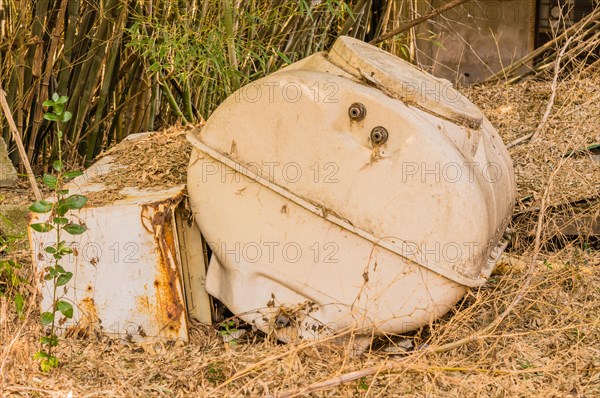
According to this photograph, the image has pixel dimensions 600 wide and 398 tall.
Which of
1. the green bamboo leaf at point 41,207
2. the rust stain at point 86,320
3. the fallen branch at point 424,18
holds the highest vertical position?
the fallen branch at point 424,18

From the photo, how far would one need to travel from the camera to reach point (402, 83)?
304 cm

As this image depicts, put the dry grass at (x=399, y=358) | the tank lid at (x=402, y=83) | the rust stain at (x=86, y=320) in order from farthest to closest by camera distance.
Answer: the rust stain at (x=86, y=320) < the tank lid at (x=402, y=83) < the dry grass at (x=399, y=358)

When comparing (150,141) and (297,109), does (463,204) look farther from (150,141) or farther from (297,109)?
(150,141)

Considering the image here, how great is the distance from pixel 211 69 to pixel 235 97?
1433mm

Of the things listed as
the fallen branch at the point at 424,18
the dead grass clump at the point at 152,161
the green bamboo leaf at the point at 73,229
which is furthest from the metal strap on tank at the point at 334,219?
the fallen branch at the point at 424,18

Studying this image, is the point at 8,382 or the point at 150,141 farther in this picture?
the point at 150,141

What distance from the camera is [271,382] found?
2.85m

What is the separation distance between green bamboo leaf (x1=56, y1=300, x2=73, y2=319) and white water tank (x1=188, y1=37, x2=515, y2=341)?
52cm

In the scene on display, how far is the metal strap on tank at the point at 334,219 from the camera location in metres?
2.89

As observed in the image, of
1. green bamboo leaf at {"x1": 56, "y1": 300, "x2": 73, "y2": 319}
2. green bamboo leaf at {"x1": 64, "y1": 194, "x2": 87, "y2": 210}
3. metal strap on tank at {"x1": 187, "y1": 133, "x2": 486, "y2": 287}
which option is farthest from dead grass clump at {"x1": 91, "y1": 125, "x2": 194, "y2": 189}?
green bamboo leaf at {"x1": 56, "y1": 300, "x2": 73, "y2": 319}

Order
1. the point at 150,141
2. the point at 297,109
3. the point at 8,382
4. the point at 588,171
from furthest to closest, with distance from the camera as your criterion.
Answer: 1. the point at 588,171
2. the point at 150,141
3. the point at 297,109
4. the point at 8,382

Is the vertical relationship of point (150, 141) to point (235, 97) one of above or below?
below

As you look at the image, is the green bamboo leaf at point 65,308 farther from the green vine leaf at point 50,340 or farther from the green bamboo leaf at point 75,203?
the green bamboo leaf at point 75,203

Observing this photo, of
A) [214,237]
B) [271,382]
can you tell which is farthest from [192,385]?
[214,237]
